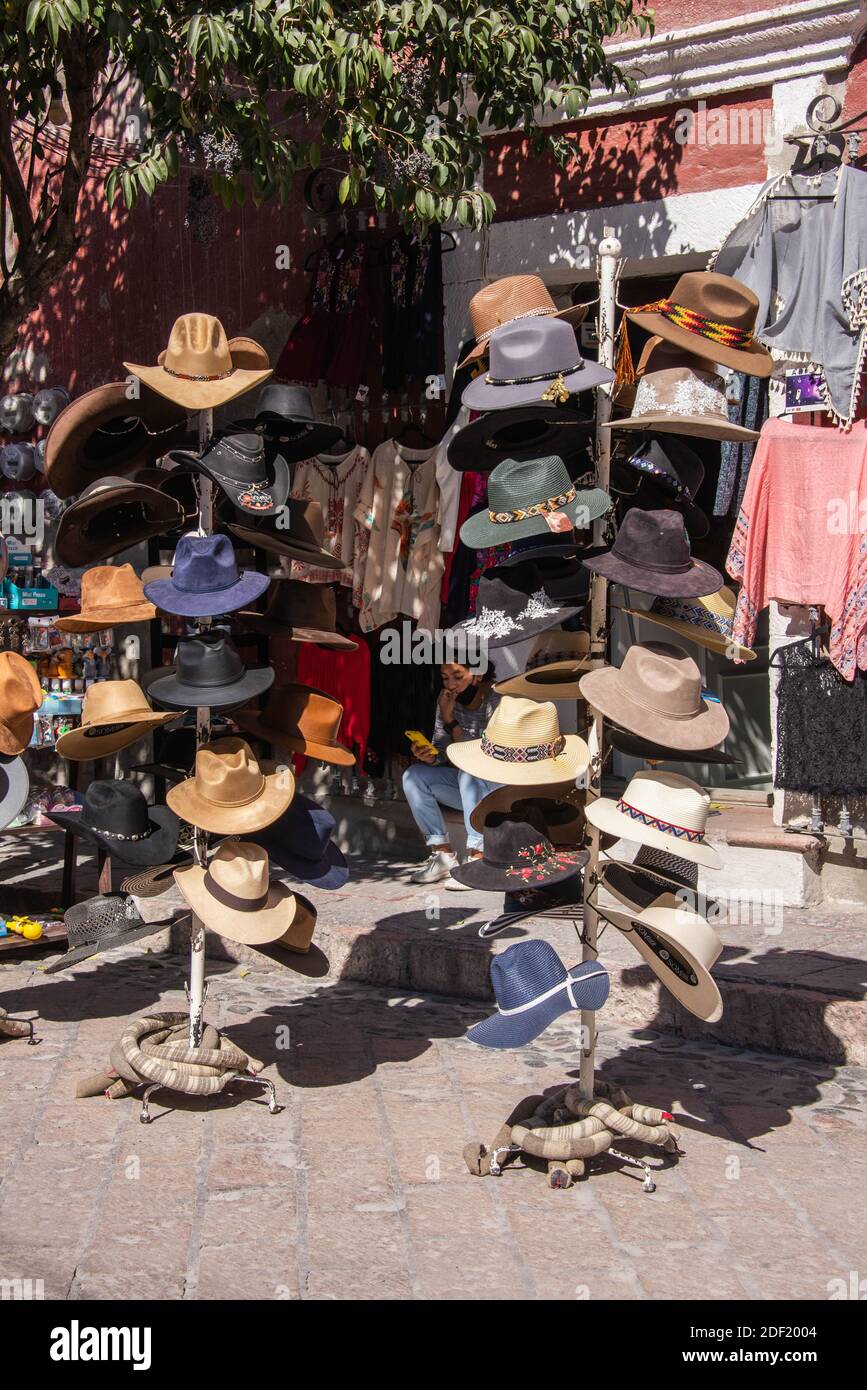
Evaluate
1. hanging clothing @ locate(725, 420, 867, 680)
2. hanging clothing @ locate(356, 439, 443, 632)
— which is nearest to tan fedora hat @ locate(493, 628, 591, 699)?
hanging clothing @ locate(725, 420, 867, 680)

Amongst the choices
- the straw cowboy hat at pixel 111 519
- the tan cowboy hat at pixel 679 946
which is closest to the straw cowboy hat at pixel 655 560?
the tan cowboy hat at pixel 679 946

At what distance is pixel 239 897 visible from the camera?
17.6 ft

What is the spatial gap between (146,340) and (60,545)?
264 inches

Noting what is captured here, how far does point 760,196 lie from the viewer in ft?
26.6

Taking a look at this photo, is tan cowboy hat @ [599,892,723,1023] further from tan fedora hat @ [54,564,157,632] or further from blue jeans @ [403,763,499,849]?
blue jeans @ [403,763,499,849]

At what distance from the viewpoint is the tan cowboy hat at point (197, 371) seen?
5.35m

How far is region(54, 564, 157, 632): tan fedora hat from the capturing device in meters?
5.57

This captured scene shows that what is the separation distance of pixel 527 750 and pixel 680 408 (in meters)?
1.22

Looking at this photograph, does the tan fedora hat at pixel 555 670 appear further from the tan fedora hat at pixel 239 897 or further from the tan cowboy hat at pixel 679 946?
the tan fedora hat at pixel 239 897

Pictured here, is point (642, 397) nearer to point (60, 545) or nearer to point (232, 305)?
point (60, 545)

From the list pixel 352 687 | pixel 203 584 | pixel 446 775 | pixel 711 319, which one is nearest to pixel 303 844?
pixel 203 584

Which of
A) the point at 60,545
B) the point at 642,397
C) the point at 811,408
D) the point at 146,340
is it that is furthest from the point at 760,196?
the point at 146,340

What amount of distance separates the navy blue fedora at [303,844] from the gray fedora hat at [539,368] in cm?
176

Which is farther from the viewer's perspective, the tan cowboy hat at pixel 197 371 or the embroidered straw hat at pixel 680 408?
the tan cowboy hat at pixel 197 371
